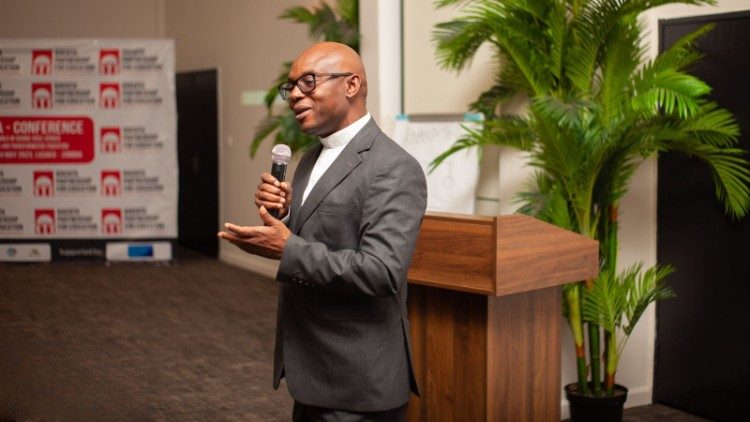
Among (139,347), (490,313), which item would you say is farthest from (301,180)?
(139,347)

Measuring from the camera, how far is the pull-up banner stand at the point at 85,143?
31.5ft

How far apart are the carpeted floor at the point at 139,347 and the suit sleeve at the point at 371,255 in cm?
276

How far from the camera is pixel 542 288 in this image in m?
3.45

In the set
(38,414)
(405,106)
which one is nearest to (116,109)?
(405,106)

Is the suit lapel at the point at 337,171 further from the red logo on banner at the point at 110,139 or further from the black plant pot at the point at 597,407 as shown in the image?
the red logo on banner at the point at 110,139

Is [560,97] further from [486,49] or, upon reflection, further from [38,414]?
[38,414]

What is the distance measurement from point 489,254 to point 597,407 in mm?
1501

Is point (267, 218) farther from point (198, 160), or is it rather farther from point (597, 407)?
point (198, 160)

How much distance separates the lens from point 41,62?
378 inches

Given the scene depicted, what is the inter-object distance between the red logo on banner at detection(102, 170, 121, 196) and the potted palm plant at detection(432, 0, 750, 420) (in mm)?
5984

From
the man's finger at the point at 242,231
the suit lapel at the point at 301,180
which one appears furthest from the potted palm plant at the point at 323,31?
the man's finger at the point at 242,231

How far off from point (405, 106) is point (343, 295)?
3842mm

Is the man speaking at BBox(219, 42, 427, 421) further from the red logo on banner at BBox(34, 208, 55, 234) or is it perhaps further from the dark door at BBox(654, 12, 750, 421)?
the red logo on banner at BBox(34, 208, 55, 234)

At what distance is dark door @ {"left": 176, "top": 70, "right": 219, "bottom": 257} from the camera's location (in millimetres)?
10703
